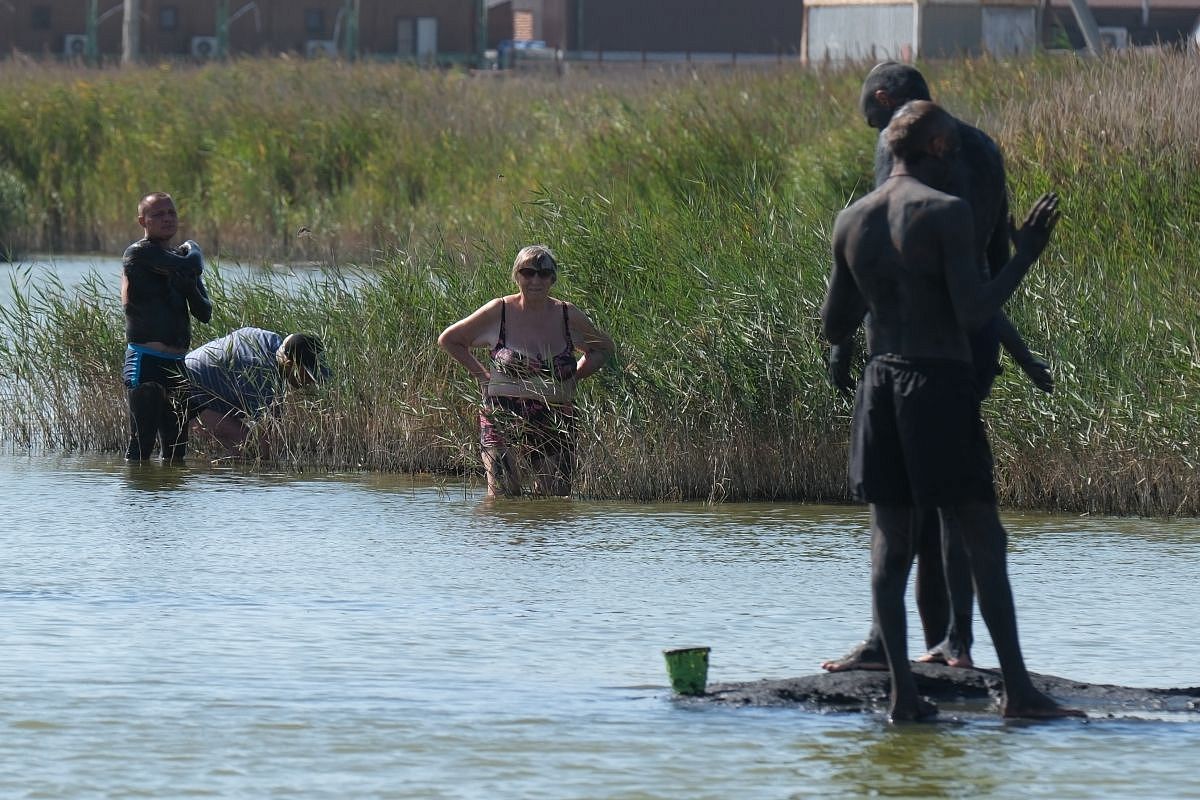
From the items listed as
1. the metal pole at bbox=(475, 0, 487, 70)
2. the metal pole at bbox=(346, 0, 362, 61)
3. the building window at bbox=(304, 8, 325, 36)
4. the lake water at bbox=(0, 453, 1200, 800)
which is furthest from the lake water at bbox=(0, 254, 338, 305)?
the building window at bbox=(304, 8, 325, 36)

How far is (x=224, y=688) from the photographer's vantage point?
6.86 metres

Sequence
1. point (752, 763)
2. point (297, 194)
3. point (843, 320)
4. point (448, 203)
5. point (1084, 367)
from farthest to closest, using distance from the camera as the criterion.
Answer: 1. point (297, 194)
2. point (448, 203)
3. point (1084, 367)
4. point (843, 320)
5. point (752, 763)

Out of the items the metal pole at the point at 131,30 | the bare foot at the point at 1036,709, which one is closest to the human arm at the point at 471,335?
the bare foot at the point at 1036,709

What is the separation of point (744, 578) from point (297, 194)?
16.8 m

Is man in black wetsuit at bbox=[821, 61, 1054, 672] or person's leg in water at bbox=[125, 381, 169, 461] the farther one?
person's leg in water at bbox=[125, 381, 169, 461]

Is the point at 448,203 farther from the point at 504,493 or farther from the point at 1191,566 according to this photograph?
the point at 1191,566

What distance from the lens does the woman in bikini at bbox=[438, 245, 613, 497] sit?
35.6ft

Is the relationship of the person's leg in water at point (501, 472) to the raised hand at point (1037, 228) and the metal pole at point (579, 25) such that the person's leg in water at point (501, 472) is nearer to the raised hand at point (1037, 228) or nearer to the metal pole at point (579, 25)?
the raised hand at point (1037, 228)

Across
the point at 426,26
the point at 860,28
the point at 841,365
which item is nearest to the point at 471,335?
the point at 841,365

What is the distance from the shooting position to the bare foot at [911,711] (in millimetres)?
6355

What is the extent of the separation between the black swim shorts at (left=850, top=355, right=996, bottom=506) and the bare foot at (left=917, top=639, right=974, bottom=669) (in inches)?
25.9

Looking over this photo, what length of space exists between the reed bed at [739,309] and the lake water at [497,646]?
1.16 ft

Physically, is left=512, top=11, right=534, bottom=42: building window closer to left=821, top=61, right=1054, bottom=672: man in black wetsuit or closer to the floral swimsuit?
the floral swimsuit

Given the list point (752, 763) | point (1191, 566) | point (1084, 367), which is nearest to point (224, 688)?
point (752, 763)
